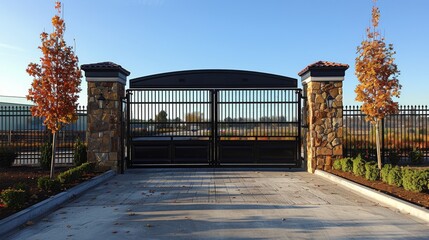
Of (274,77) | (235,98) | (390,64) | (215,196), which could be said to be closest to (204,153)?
(235,98)

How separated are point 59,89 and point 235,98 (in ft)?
19.9

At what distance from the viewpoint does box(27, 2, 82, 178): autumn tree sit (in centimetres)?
902

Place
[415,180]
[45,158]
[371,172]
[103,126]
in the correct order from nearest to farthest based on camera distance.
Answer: [415,180]
[371,172]
[103,126]
[45,158]

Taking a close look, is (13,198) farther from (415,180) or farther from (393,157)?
(393,157)

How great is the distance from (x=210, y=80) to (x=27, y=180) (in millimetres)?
6897

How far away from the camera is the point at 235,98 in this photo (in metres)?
12.3

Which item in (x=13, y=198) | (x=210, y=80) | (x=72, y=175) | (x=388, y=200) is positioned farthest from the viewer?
(x=210, y=80)

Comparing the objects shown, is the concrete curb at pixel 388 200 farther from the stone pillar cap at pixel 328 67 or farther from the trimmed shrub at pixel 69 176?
the trimmed shrub at pixel 69 176

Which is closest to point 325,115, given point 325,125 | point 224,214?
point 325,125

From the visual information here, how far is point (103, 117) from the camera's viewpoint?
37.9 ft

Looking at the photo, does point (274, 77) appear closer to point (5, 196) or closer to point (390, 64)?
point (390, 64)

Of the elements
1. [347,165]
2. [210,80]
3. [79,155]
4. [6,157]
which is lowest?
[347,165]

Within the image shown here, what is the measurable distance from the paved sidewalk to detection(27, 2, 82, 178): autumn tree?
2476mm

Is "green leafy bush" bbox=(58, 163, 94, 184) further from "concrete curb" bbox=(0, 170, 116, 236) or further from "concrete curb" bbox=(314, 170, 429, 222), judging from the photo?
"concrete curb" bbox=(314, 170, 429, 222)
